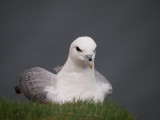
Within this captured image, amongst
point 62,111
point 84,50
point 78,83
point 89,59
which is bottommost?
point 62,111

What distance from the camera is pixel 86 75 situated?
189 inches

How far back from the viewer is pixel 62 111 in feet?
14.1

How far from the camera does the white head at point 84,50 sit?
4.47 metres

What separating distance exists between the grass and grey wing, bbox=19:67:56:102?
348mm

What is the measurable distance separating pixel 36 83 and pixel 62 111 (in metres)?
0.81

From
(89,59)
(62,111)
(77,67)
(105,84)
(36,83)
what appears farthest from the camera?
(105,84)

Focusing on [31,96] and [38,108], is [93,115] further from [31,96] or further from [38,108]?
[31,96]

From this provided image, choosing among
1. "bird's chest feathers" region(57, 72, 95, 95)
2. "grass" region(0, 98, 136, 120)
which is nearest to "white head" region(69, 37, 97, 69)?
"bird's chest feathers" region(57, 72, 95, 95)

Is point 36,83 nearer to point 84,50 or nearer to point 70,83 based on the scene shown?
point 70,83

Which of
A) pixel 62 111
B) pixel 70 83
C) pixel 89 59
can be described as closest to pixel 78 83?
pixel 70 83

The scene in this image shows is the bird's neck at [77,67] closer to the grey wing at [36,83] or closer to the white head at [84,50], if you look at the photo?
the white head at [84,50]

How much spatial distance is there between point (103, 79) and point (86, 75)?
27.9 inches

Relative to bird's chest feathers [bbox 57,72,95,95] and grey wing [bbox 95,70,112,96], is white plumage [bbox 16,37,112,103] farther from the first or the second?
grey wing [bbox 95,70,112,96]

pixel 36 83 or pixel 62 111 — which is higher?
pixel 36 83
